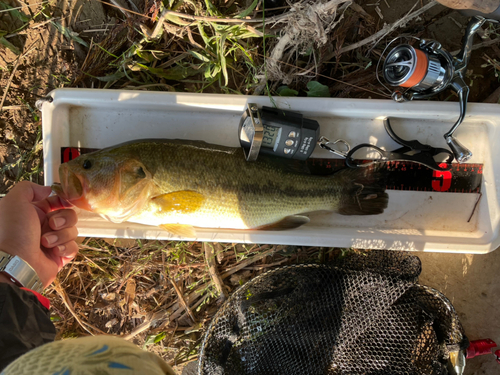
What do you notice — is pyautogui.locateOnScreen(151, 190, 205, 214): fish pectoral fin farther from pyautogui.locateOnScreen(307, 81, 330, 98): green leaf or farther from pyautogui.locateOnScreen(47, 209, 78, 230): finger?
pyautogui.locateOnScreen(307, 81, 330, 98): green leaf

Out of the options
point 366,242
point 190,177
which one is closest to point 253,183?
point 190,177

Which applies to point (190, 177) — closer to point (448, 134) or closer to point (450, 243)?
point (448, 134)

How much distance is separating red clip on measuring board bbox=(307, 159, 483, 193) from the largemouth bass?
13 cm

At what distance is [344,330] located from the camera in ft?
7.38

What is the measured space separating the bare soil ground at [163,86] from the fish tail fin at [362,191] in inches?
19.0

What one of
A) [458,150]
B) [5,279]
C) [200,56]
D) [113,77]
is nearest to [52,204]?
[5,279]

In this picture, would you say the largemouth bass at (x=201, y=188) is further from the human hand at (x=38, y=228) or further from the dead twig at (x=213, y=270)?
the dead twig at (x=213, y=270)

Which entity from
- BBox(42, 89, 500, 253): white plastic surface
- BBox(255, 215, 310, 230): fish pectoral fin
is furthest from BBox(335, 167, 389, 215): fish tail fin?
BBox(255, 215, 310, 230): fish pectoral fin

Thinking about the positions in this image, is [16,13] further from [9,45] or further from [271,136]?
[271,136]

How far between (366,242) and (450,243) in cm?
57

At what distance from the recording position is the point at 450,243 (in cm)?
224

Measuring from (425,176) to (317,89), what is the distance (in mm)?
973

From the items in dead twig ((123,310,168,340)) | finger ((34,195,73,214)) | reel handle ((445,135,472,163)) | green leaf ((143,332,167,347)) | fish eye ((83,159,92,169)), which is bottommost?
green leaf ((143,332,167,347))

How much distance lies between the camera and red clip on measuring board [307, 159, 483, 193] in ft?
7.57
